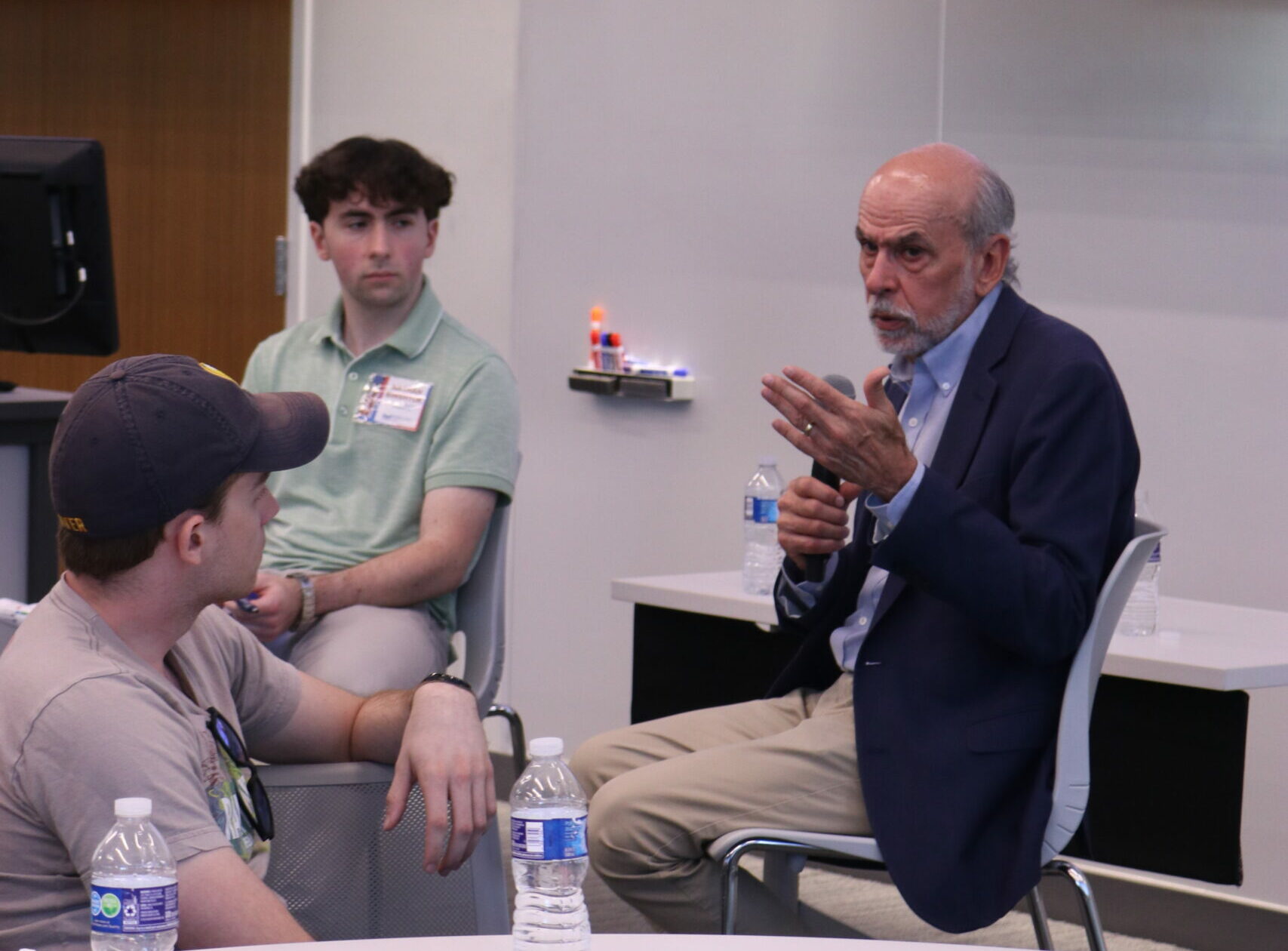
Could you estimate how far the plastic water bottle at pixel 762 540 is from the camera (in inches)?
113

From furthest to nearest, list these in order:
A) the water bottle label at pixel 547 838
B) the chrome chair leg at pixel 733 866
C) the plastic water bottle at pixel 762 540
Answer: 1. the plastic water bottle at pixel 762 540
2. the chrome chair leg at pixel 733 866
3. the water bottle label at pixel 547 838

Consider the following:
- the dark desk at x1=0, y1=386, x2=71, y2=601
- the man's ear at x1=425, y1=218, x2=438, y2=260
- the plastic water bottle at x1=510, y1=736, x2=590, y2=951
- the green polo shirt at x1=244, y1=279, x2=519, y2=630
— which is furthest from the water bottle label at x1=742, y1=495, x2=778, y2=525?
the plastic water bottle at x1=510, y1=736, x2=590, y2=951

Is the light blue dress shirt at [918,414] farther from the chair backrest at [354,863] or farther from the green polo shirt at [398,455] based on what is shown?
the green polo shirt at [398,455]

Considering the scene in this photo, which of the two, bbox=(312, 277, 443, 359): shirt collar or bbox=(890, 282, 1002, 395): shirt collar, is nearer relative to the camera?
bbox=(890, 282, 1002, 395): shirt collar

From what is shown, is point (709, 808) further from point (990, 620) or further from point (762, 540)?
point (762, 540)

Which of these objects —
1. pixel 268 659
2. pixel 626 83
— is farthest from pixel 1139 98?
pixel 268 659

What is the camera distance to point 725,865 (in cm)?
213

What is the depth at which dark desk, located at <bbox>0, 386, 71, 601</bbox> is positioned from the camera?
338 centimetres

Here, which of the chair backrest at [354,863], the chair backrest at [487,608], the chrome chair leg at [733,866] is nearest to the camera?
the chair backrest at [354,863]

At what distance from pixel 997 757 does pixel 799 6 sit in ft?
8.03

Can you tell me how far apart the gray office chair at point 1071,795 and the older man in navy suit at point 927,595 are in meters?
0.03

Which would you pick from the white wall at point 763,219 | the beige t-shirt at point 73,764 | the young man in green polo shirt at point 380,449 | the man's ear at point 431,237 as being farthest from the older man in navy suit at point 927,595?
the man's ear at point 431,237

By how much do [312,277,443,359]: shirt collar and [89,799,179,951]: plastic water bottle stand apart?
188cm

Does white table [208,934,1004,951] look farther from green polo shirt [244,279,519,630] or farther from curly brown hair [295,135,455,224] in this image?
curly brown hair [295,135,455,224]
